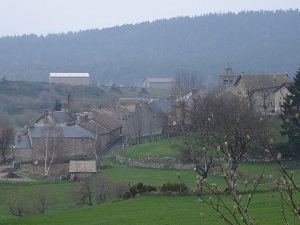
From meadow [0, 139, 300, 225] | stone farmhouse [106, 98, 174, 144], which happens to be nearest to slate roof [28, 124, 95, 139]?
stone farmhouse [106, 98, 174, 144]

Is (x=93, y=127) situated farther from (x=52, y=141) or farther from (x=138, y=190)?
(x=138, y=190)

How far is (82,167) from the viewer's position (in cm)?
4634

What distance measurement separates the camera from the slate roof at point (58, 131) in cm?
5469

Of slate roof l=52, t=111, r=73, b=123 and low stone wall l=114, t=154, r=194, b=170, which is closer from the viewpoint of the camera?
low stone wall l=114, t=154, r=194, b=170

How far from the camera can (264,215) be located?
21500 millimetres

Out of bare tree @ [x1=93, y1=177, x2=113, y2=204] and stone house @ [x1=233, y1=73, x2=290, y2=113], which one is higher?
stone house @ [x1=233, y1=73, x2=290, y2=113]

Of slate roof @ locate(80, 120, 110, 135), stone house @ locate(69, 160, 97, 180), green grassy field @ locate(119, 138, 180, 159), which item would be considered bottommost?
stone house @ locate(69, 160, 97, 180)

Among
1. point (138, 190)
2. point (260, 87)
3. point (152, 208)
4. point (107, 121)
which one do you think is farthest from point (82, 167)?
point (152, 208)

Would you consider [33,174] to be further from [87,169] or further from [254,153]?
[254,153]

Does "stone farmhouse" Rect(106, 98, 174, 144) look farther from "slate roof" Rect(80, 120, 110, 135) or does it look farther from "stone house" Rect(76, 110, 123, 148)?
"slate roof" Rect(80, 120, 110, 135)

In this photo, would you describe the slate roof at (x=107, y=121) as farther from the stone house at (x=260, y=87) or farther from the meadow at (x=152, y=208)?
the meadow at (x=152, y=208)

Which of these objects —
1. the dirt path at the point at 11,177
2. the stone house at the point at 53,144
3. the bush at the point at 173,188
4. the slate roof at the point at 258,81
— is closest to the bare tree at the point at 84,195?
the bush at the point at 173,188

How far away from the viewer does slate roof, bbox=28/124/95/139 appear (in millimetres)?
54688

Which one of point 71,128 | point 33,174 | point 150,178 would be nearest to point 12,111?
point 71,128
